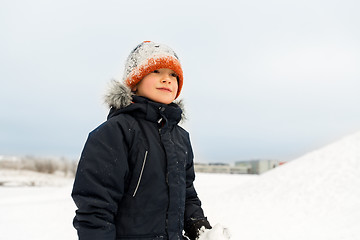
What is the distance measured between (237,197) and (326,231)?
4.34 m

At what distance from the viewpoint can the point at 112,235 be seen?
65.7 inches

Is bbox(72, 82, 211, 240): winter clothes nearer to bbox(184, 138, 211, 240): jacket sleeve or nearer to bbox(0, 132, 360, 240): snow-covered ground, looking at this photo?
bbox(184, 138, 211, 240): jacket sleeve

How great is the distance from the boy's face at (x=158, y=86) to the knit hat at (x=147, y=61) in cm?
4

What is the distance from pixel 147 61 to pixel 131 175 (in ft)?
2.44

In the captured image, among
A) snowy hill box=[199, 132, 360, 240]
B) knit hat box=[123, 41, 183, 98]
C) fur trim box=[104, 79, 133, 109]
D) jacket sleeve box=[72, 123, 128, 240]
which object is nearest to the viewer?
jacket sleeve box=[72, 123, 128, 240]

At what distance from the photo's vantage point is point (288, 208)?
30.8 feet

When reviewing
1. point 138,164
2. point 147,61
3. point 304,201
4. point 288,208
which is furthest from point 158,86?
point 304,201

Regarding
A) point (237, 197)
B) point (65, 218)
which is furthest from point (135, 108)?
point (237, 197)

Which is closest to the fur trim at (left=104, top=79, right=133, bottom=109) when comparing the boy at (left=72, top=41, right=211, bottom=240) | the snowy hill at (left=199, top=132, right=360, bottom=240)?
the boy at (left=72, top=41, right=211, bottom=240)

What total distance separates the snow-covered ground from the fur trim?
5.72m

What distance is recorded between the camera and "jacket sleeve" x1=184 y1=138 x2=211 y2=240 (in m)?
2.20

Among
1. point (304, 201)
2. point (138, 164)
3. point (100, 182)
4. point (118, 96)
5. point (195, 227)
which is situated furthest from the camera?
point (304, 201)

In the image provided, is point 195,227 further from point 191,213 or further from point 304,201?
point 304,201

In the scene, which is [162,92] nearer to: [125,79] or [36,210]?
[125,79]
